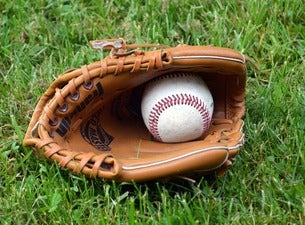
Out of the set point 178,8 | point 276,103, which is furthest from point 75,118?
point 178,8

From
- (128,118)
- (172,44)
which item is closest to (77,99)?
(128,118)

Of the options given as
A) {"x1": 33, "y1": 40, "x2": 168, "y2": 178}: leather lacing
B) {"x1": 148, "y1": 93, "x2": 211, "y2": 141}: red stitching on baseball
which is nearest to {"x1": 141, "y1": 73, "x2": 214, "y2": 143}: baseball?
{"x1": 148, "y1": 93, "x2": 211, "y2": 141}: red stitching on baseball

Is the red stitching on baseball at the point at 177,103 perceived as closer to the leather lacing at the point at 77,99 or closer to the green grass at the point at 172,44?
the leather lacing at the point at 77,99

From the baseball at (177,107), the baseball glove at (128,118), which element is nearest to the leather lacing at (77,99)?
the baseball glove at (128,118)

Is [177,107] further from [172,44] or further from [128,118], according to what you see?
[172,44]

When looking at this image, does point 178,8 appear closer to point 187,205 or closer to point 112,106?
point 112,106

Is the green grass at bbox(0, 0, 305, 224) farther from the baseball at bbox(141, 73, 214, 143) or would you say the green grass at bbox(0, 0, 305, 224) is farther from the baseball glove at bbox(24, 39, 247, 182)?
the baseball at bbox(141, 73, 214, 143)

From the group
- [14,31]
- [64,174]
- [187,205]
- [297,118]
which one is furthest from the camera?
[14,31]
